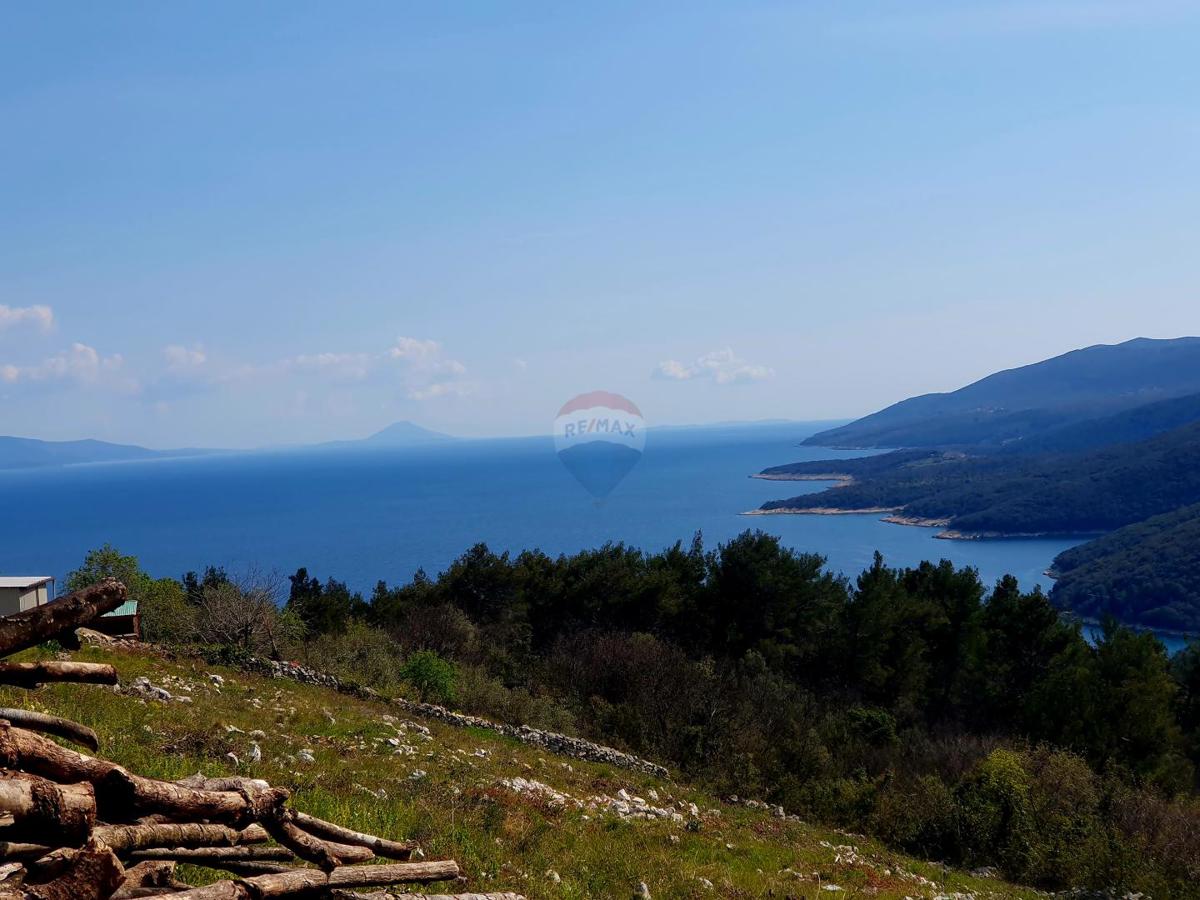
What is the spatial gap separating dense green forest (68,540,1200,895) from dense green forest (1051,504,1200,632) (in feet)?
253

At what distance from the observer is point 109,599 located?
587 cm

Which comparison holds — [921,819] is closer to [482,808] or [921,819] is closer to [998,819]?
[998,819]

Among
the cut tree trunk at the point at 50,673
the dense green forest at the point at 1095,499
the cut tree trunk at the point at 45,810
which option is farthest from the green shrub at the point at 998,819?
the dense green forest at the point at 1095,499

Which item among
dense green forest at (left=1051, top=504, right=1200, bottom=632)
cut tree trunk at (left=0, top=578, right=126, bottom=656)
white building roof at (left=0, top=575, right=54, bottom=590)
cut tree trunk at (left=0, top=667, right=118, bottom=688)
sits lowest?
dense green forest at (left=1051, top=504, right=1200, bottom=632)

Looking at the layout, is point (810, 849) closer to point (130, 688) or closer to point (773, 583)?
point (130, 688)

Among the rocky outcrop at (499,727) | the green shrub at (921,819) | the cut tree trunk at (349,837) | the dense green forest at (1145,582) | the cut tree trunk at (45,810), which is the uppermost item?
the cut tree trunk at (45,810)

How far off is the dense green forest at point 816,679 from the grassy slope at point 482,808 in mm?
5490

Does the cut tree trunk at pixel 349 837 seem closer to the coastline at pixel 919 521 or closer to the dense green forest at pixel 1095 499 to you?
the dense green forest at pixel 1095 499

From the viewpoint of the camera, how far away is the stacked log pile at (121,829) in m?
4.59

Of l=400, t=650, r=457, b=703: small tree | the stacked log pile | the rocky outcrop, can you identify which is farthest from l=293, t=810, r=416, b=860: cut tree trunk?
l=400, t=650, r=457, b=703: small tree

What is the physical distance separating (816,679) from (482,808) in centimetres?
3873

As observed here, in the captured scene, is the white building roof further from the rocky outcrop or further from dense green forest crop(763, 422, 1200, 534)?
dense green forest crop(763, 422, 1200, 534)

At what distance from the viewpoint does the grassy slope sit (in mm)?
9312

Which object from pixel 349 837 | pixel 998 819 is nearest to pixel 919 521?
pixel 998 819
